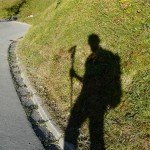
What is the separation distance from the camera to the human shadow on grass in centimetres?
838

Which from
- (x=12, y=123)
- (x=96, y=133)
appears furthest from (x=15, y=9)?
(x=96, y=133)

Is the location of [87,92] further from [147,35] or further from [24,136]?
[147,35]

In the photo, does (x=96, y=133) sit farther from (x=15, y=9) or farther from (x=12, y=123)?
(x=15, y=9)

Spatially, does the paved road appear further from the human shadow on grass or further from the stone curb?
the human shadow on grass

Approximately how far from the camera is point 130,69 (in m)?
10.2

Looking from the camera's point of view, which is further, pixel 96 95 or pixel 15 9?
pixel 15 9

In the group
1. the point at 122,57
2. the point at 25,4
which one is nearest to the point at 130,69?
the point at 122,57

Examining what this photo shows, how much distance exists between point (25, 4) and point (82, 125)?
3057 centimetres

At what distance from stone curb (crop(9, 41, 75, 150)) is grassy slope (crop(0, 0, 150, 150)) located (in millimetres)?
335

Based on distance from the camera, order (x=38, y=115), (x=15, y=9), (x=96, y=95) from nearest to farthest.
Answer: (x=96, y=95)
(x=38, y=115)
(x=15, y=9)

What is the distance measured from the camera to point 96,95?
9594 millimetres

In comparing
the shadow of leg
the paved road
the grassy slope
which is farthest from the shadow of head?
the shadow of leg

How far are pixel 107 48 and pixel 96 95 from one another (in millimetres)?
2342

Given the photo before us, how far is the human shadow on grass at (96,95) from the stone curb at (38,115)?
0.26 m
